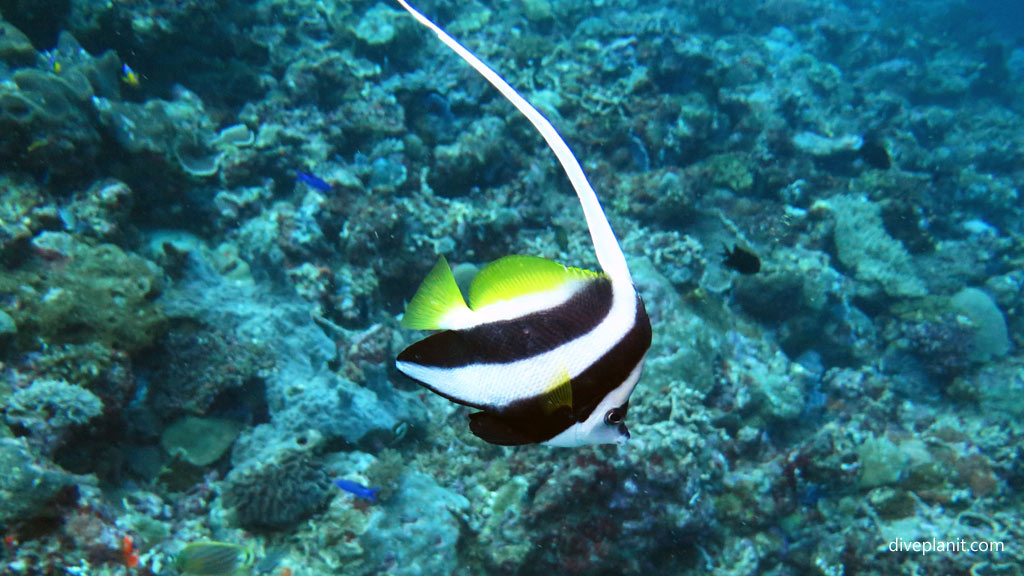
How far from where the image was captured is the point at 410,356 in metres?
0.88

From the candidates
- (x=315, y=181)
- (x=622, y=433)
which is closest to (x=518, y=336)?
(x=622, y=433)

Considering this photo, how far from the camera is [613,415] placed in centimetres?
93

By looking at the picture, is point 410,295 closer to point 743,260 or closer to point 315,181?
point 315,181

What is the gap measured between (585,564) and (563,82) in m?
7.93

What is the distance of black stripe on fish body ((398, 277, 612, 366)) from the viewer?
87 cm

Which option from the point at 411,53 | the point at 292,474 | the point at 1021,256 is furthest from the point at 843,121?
the point at 292,474

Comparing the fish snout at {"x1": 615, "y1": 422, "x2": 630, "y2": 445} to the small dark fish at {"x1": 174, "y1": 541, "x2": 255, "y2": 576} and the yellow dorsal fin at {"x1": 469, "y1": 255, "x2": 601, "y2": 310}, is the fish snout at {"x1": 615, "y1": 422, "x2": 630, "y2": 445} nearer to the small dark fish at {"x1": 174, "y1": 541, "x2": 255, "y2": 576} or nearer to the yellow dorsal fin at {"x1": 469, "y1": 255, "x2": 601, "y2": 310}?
the yellow dorsal fin at {"x1": 469, "y1": 255, "x2": 601, "y2": 310}

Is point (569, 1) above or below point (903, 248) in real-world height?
above

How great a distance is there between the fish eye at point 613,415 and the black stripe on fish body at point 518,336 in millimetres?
179

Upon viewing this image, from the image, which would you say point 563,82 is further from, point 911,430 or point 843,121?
point 843,121

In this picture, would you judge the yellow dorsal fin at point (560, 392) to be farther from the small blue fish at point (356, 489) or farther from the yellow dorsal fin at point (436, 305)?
the small blue fish at point (356, 489)

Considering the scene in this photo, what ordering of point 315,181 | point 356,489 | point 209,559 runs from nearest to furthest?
point 209,559
point 356,489
point 315,181

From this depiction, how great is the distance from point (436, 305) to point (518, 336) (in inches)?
6.4

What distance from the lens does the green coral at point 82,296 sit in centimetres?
357
